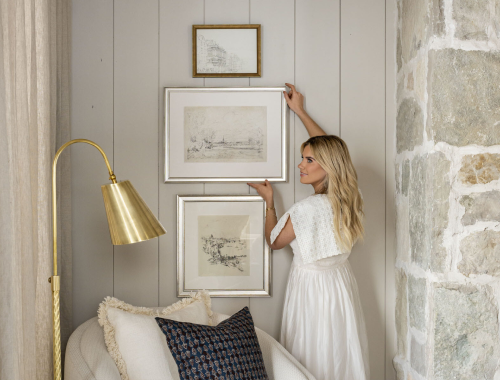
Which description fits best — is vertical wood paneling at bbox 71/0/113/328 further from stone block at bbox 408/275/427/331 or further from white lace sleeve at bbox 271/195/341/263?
stone block at bbox 408/275/427/331

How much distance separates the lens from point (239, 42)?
7.09 ft

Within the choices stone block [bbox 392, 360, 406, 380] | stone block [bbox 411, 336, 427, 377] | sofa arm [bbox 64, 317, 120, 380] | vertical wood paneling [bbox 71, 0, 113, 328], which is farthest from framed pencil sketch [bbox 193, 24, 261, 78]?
stone block [bbox 392, 360, 406, 380]

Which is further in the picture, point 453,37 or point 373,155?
point 373,155

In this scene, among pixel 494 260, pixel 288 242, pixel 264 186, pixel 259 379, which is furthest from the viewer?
pixel 264 186

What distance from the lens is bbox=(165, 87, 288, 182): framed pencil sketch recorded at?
2154 mm

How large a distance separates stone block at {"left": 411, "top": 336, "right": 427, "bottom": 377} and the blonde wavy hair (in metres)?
0.51

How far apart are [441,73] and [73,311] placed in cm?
205

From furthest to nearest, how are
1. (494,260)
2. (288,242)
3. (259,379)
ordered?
(288,242), (494,260), (259,379)

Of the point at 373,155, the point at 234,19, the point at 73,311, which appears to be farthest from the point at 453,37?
the point at 73,311

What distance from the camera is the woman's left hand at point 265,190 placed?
2094mm

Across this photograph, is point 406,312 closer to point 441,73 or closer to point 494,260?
point 494,260

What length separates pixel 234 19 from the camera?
7.12 feet

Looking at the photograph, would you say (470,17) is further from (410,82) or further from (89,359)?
(89,359)

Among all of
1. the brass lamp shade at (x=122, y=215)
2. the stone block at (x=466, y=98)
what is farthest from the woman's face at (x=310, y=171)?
the brass lamp shade at (x=122, y=215)
